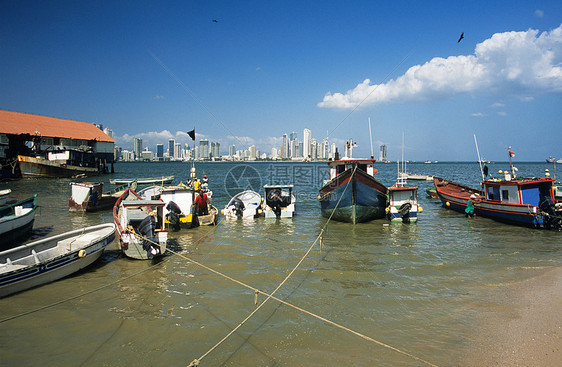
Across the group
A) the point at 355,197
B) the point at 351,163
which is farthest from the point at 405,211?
the point at 351,163

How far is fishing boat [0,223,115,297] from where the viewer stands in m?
8.30

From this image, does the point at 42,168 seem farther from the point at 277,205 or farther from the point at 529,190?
the point at 529,190

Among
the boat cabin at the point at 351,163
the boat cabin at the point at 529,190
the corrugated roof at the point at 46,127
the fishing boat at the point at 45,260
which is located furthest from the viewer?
the corrugated roof at the point at 46,127

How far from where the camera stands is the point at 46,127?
5972cm

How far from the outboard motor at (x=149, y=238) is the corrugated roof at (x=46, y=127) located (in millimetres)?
55666

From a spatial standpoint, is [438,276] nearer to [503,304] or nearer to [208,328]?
[503,304]

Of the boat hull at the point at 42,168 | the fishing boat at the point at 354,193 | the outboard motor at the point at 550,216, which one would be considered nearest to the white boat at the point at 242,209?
the fishing boat at the point at 354,193

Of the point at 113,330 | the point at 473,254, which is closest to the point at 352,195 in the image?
the point at 473,254

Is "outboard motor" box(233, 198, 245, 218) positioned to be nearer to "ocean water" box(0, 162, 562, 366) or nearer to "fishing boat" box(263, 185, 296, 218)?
"fishing boat" box(263, 185, 296, 218)

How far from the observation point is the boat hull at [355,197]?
18.1m

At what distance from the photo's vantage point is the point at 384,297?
832 cm

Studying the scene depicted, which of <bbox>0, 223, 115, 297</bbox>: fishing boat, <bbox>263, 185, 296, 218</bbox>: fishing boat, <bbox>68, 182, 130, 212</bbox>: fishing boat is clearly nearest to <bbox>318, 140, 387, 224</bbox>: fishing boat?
<bbox>263, 185, 296, 218</bbox>: fishing boat

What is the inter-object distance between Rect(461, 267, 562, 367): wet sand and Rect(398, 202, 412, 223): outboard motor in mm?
9871

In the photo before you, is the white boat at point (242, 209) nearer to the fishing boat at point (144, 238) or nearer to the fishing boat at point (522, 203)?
the fishing boat at point (144, 238)
